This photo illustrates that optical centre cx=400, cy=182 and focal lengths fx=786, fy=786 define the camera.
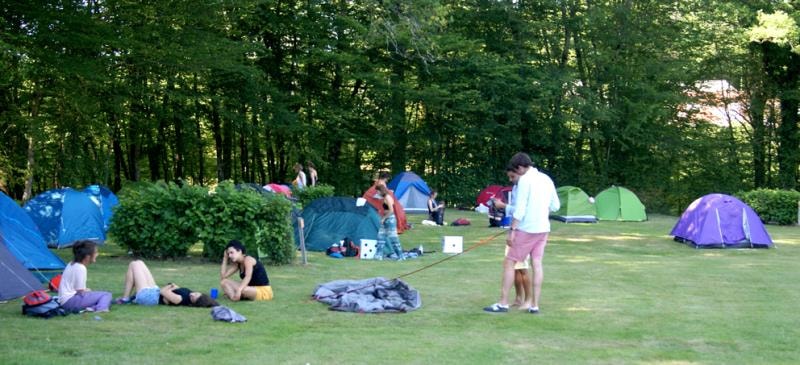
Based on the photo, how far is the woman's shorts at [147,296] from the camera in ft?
26.3

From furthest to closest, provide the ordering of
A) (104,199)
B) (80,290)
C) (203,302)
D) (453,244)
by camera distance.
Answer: (104,199) < (453,244) < (203,302) < (80,290)

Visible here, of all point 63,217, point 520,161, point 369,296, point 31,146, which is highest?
point 31,146

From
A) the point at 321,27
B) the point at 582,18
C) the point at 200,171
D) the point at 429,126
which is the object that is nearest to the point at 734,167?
the point at 582,18

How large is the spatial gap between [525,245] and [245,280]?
3.00 metres

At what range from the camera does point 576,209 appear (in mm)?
21703

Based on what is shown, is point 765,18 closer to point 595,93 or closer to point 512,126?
point 595,93

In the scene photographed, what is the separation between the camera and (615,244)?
1585 cm

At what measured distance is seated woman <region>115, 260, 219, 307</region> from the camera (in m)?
7.96

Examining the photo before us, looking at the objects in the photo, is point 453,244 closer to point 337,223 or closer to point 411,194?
point 337,223

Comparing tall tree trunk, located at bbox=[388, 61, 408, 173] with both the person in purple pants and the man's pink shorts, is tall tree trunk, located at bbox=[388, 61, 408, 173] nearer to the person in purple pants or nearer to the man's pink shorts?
the man's pink shorts

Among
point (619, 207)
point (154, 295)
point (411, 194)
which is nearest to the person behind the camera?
point (154, 295)

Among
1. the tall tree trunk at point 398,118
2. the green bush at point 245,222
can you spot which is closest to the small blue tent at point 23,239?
the green bush at point 245,222

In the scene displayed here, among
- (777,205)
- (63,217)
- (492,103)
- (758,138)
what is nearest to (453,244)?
(63,217)

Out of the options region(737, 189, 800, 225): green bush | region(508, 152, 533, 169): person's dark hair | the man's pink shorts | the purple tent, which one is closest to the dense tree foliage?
region(737, 189, 800, 225): green bush
